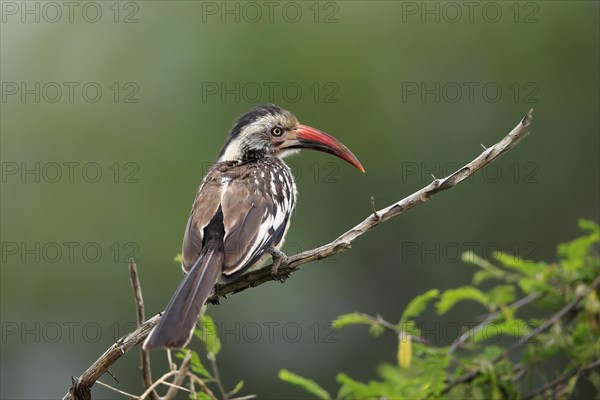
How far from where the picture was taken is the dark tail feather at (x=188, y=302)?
11.1 feet

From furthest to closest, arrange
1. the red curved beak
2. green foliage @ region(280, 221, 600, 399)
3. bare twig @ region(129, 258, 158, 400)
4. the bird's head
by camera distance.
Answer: the red curved beak < the bird's head < bare twig @ region(129, 258, 158, 400) < green foliage @ region(280, 221, 600, 399)

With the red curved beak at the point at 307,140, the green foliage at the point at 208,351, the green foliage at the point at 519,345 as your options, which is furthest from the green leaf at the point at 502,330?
the red curved beak at the point at 307,140

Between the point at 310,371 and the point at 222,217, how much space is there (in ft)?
24.9

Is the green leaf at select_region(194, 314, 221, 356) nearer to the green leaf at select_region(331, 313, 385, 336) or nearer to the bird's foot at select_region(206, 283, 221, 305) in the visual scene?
the bird's foot at select_region(206, 283, 221, 305)

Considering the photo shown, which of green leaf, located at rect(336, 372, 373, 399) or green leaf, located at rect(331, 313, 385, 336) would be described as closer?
green leaf, located at rect(336, 372, 373, 399)

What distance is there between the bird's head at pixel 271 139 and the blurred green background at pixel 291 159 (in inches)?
214

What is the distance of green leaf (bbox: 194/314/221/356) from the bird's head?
1.57m

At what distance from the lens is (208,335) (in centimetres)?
370

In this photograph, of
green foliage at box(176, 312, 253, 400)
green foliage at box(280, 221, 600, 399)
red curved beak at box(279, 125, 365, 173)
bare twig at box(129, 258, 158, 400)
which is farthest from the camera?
red curved beak at box(279, 125, 365, 173)

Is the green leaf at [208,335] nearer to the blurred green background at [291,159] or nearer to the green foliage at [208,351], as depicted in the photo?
the green foliage at [208,351]

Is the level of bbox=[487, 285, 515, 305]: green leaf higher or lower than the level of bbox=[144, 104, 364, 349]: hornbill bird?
lower

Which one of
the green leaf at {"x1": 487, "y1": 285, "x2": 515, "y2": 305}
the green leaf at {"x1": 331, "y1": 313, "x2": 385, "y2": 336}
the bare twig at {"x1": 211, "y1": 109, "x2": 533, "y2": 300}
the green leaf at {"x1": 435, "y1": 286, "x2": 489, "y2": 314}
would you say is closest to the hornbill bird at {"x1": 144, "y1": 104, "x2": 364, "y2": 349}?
the bare twig at {"x1": 211, "y1": 109, "x2": 533, "y2": 300}

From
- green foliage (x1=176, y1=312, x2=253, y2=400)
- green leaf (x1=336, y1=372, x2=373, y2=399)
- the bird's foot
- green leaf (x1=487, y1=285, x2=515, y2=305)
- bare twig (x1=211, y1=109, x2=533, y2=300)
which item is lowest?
green leaf (x1=336, y1=372, x2=373, y2=399)

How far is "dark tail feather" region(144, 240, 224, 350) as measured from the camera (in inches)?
133
